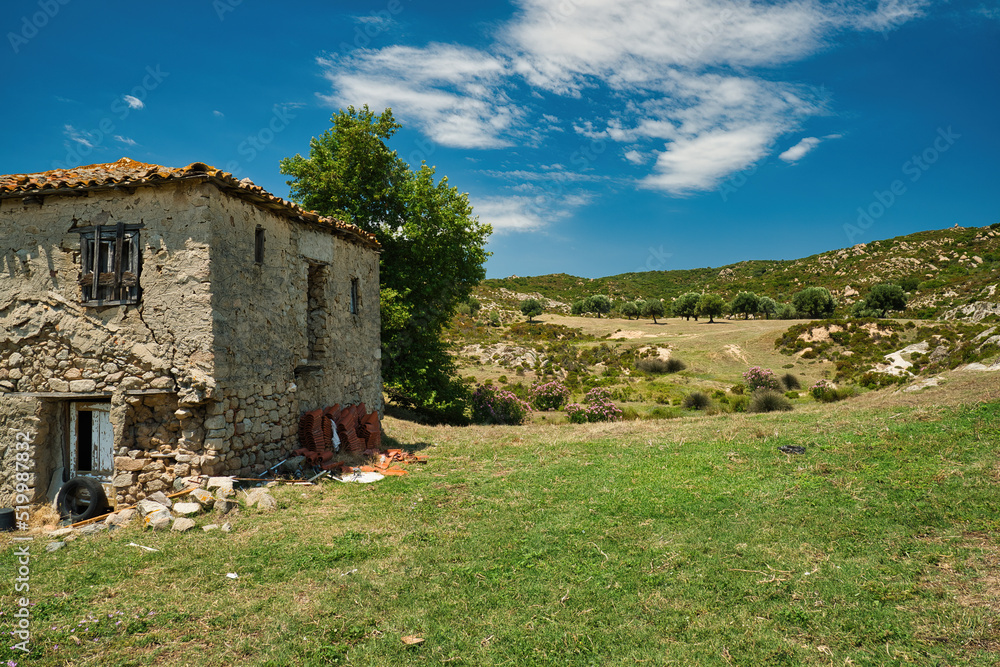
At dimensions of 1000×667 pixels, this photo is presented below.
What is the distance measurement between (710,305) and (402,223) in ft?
→ 143

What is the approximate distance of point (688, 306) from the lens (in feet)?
193

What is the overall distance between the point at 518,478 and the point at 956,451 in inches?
300

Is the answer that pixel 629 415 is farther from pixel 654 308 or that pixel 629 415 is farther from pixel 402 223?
pixel 654 308

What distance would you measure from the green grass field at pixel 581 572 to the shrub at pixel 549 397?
15.0m

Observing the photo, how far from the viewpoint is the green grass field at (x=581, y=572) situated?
4.70 metres

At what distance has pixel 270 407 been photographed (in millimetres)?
10414

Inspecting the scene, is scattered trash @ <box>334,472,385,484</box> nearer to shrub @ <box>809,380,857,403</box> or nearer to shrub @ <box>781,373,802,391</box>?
shrub @ <box>809,380,857,403</box>

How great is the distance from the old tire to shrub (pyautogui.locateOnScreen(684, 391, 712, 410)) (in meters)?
21.3

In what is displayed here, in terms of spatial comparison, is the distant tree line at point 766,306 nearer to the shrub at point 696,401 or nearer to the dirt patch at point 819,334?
the dirt patch at point 819,334

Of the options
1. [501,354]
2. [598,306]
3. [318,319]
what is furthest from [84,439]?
[598,306]

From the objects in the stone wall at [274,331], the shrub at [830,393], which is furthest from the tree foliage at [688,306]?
the stone wall at [274,331]

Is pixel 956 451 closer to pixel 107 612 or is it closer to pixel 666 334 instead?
pixel 107 612

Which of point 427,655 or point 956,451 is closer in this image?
point 427,655

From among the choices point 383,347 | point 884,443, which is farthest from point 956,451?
point 383,347
